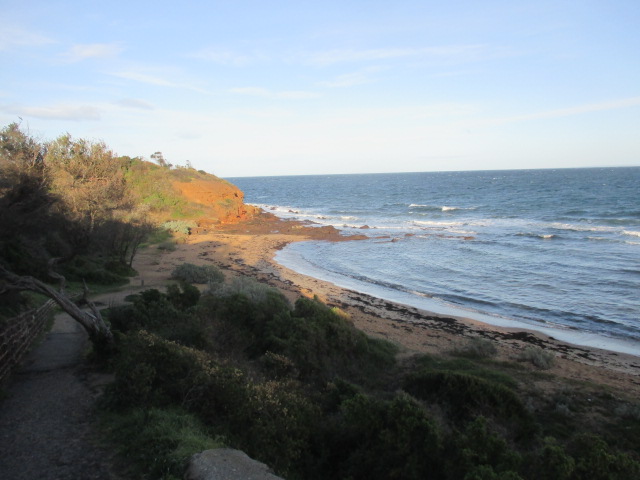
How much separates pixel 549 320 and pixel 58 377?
1810 centimetres

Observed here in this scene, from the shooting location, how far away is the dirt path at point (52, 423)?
20.2 ft

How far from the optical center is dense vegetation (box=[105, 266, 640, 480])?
6297 mm

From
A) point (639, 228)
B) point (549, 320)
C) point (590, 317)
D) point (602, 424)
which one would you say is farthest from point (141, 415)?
point (639, 228)

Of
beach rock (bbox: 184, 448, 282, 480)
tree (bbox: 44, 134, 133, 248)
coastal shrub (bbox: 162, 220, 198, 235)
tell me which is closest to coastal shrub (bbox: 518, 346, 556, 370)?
beach rock (bbox: 184, 448, 282, 480)

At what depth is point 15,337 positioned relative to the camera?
1018 centimetres

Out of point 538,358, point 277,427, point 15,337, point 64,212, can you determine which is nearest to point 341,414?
point 277,427

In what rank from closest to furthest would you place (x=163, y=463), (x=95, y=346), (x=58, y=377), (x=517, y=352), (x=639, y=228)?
(x=163, y=463) < (x=58, y=377) < (x=95, y=346) < (x=517, y=352) < (x=639, y=228)

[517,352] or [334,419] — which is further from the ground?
[334,419]

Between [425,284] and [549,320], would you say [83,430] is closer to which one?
[549,320]

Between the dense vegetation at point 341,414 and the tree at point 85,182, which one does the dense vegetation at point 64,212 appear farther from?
the dense vegetation at point 341,414

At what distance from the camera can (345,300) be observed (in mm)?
21750

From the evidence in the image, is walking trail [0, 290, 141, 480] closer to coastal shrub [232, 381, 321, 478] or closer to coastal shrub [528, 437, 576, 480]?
coastal shrub [232, 381, 321, 478]

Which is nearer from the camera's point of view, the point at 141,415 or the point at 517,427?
the point at 141,415

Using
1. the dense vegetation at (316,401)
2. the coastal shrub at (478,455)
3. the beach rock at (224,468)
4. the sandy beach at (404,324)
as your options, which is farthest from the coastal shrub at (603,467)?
the sandy beach at (404,324)
